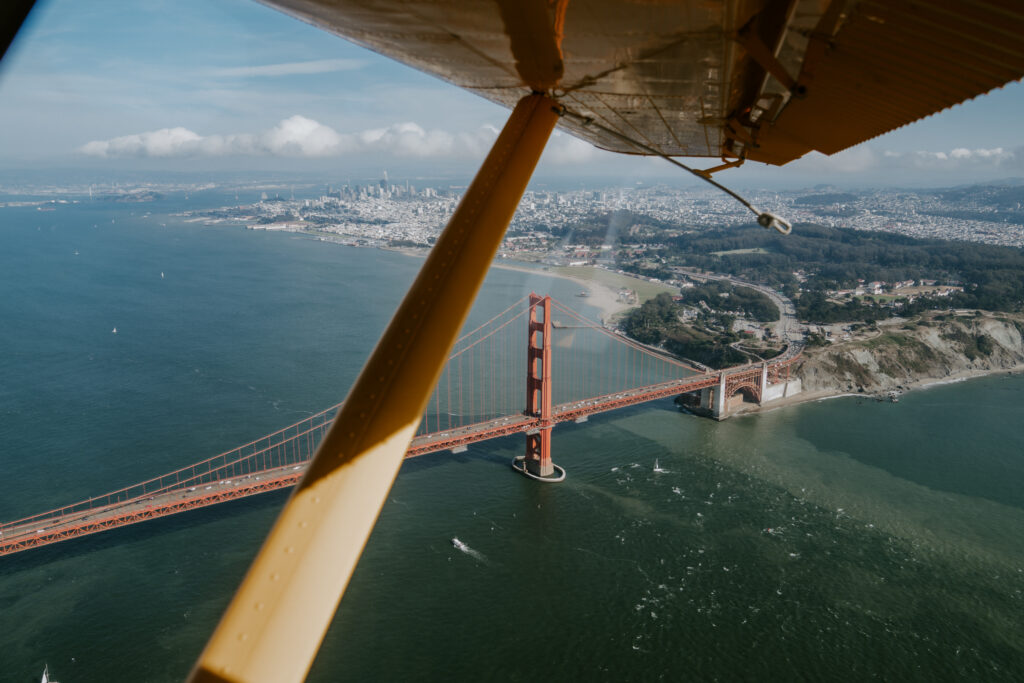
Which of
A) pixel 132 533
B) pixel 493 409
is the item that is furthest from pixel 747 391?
pixel 132 533

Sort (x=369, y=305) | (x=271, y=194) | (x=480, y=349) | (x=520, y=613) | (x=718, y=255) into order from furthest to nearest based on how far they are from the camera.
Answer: (x=271, y=194), (x=718, y=255), (x=369, y=305), (x=480, y=349), (x=520, y=613)

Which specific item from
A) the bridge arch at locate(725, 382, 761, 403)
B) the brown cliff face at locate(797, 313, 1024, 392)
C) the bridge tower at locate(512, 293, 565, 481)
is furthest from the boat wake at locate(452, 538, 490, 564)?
the brown cliff face at locate(797, 313, 1024, 392)

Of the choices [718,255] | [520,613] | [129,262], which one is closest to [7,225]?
[129,262]

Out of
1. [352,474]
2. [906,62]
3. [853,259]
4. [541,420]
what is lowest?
[541,420]

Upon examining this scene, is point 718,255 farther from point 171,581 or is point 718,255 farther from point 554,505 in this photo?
point 171,581

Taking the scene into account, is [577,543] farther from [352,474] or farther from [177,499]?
[352,474]

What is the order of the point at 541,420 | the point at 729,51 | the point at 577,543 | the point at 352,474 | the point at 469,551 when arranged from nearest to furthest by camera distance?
the point at 352,474 < the point at 729,51 < the point at 469,551 < the point at 577,543 < the point at 541,420
